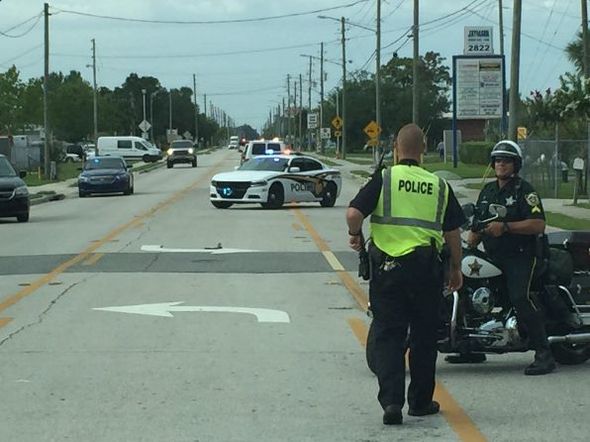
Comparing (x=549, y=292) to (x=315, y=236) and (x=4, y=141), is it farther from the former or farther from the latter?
(x=4, y=141)

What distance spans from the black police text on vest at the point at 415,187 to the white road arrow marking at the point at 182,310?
5010 mm

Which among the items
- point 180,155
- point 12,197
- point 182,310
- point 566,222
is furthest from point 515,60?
point 180,155

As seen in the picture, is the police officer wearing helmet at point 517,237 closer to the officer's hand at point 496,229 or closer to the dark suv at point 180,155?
the officer's hand at point 496,229

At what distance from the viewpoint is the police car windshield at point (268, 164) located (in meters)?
32.1

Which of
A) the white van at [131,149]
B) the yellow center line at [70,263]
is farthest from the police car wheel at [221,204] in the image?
the white van at [131,149]

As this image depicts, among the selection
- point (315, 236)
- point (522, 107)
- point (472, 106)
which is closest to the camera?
point (315, 236)

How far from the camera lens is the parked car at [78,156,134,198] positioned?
1631 inches

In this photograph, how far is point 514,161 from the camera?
884 cm

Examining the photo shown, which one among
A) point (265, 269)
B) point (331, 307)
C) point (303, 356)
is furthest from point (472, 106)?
point (303, 356)

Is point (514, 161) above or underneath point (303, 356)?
above

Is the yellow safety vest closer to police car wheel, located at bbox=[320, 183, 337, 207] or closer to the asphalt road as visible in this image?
the asphalt road

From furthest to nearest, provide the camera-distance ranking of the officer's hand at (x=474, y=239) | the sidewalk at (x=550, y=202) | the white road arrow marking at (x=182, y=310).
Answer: the sidewalk at (x=550, y=202) < the white road arrow marking at (x=182, y=310) < the officer's hand at (x=474, y=239)

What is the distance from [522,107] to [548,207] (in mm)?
34740

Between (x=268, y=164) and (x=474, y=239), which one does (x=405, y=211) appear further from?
(x=268, y=164)
